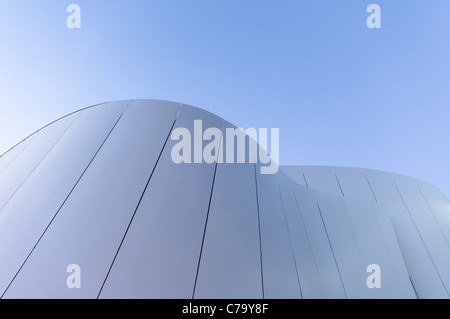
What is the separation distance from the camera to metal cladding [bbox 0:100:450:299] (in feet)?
10.8

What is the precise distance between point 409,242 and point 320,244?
4.47m

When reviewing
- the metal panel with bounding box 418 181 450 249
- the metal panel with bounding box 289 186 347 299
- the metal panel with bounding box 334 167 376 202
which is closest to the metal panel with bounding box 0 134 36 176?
the metal panel with bounding box 289 186 347 299

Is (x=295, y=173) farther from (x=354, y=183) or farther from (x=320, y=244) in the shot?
(x=320, y=244)

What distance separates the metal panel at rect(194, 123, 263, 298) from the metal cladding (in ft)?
0.05

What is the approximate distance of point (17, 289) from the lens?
3041 millimetres

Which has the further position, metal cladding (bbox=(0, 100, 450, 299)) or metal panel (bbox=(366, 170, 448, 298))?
metal panel (bbox=(366, 170, 448, 298))

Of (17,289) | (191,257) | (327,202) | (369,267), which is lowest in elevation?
(17,289)

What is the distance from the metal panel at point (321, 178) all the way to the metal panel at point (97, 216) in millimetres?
7074

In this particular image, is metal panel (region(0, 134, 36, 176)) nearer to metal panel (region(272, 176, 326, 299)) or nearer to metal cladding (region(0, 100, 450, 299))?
metal cladding (region(0, 100, 450, 299))

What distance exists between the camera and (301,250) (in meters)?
5.37

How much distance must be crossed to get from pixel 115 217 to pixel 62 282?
0.88 m

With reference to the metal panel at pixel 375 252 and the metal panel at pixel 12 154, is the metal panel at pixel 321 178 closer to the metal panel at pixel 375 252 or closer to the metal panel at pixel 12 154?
→ the metal panel at pixel 375 252
